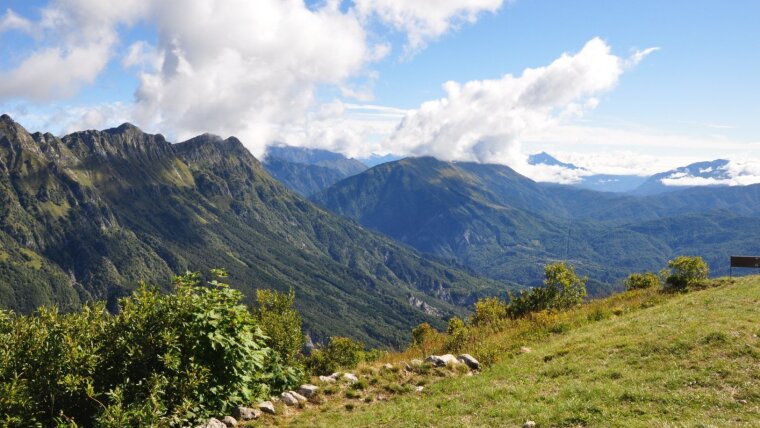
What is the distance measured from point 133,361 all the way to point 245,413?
184 inches

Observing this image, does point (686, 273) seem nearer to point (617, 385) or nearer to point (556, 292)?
point (556, 292)

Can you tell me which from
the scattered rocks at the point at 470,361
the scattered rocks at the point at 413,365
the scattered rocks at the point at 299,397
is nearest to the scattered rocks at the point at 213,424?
the scattered rocks at the point at 299,397

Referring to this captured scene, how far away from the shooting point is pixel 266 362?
1919 centimetres

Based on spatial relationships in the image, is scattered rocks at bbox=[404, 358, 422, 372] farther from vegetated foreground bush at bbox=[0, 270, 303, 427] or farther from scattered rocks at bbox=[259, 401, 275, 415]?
vegetated foreground bush at bbox=[0, 270, 303, 427]

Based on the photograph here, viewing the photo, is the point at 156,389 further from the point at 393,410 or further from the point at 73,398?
the point at 393,410

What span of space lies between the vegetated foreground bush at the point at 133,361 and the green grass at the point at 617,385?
386cm

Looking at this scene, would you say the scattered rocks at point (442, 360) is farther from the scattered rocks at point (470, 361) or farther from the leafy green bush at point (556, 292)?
the leafy green bush at point (556, 292)

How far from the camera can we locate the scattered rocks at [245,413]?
16.2 metres

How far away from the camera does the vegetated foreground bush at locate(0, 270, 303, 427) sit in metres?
12.4

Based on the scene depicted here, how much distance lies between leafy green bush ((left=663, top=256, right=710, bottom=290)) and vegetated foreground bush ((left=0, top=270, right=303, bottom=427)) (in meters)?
34.9

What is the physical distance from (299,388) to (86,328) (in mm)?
8888

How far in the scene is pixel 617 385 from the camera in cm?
1603

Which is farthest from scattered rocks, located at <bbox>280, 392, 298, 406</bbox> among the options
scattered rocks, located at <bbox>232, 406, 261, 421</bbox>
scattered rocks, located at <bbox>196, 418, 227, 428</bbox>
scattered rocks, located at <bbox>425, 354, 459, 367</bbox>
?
scattered rocks, located at <bbox>425, 354, 459, 367</bbox>

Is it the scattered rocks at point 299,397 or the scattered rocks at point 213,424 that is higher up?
the scattered rocks at point 213,424
